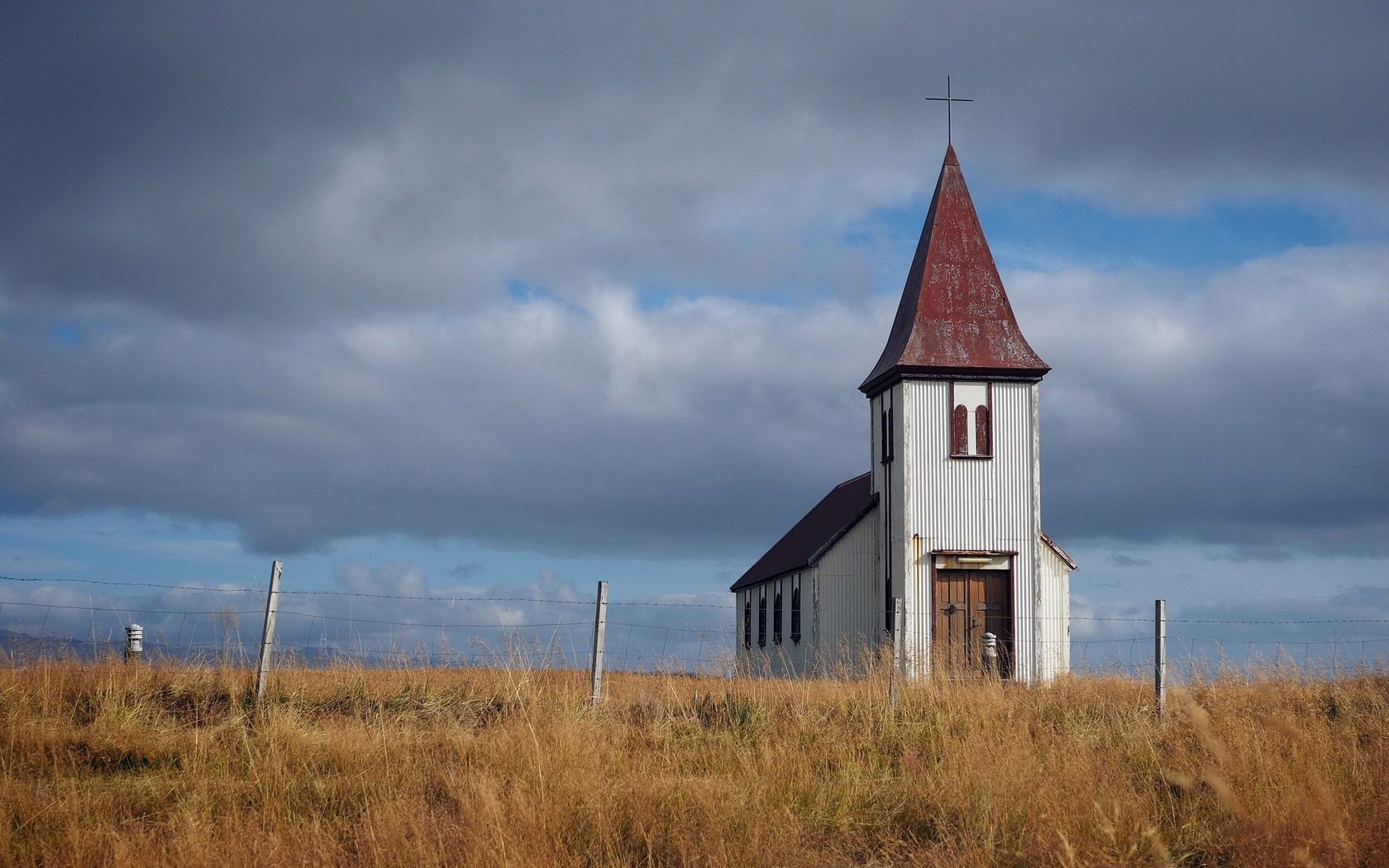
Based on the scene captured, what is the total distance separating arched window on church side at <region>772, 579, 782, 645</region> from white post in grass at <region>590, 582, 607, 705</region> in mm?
20752

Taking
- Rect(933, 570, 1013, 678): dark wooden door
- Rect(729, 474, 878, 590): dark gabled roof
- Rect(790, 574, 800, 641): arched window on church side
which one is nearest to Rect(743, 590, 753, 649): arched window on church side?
Rect(729, 474, 878, 590): dark gabled roof

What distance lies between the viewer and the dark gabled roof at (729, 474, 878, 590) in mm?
28578

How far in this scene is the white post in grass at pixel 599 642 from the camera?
42.4ft

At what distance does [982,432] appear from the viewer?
86.2ft

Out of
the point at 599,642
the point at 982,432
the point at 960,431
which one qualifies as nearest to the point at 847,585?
the point at 960,431

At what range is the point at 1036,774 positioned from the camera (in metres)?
9.26

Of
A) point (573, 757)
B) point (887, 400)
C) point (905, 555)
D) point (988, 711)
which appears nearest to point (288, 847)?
point (573, 757)

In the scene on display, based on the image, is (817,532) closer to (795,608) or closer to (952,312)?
(795,608)

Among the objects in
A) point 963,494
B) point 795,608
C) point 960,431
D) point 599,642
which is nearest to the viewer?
point 599,642

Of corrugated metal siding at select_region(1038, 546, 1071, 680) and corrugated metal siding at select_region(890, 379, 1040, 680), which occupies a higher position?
corrugated metal siding at select_region(890, 379, 1040, 680)

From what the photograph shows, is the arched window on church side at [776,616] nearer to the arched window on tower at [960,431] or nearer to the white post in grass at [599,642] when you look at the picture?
the arched window on tower at [960,431]

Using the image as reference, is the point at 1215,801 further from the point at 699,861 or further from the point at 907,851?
the point at 699,861

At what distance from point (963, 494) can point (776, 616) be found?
10052 millimetres

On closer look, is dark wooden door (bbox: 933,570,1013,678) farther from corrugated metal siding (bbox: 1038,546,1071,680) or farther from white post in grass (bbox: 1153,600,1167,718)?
white post in grass (bbox: 1153,600,1167,718)
